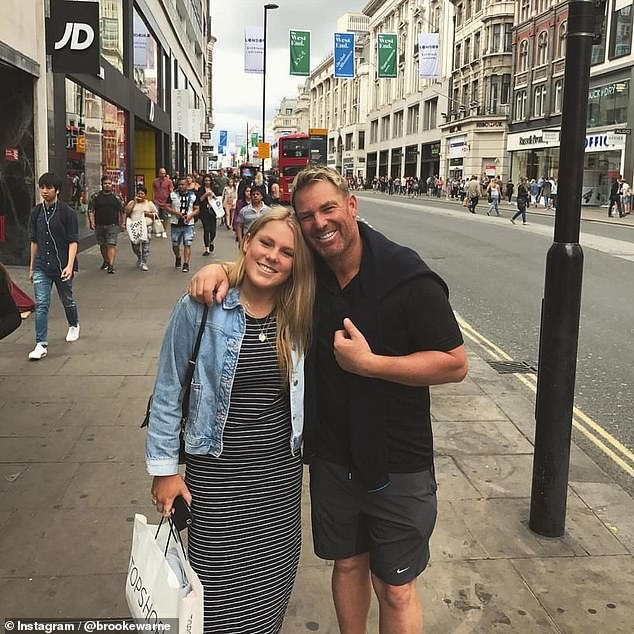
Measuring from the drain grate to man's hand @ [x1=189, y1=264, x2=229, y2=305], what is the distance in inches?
221

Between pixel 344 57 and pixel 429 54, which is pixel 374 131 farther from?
pixel 344 57

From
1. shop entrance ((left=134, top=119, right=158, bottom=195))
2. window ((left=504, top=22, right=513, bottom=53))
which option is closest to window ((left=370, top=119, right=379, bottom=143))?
window ((left=504, top=22, right=513, bottom=53))

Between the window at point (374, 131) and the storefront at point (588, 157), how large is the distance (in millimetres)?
40166

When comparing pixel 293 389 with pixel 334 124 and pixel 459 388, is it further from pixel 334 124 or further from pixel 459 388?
pixel 334 124

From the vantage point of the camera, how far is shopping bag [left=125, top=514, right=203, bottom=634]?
197cm

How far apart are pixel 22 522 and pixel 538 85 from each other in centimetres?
4962

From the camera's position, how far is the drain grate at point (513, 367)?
749 cm

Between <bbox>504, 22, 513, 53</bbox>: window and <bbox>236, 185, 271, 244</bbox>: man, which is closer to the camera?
<bbox>236, 185, 271, 244</bbox>: man

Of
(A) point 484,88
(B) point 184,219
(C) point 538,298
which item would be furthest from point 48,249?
(A) point 484,88

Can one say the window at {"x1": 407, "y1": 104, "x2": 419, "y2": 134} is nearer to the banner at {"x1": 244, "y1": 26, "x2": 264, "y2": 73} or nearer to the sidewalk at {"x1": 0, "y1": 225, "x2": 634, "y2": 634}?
the banner at {"x1": 244, "y1": 26, "x2": 264, "y2": 73}

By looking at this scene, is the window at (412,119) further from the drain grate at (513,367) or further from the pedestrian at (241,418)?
the pedestrian at (241,418)

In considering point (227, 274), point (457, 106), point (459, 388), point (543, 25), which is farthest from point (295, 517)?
point (457, 106)

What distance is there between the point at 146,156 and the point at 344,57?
46.7ft

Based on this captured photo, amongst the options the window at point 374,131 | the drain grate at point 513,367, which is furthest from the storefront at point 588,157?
the window at point 374,131
